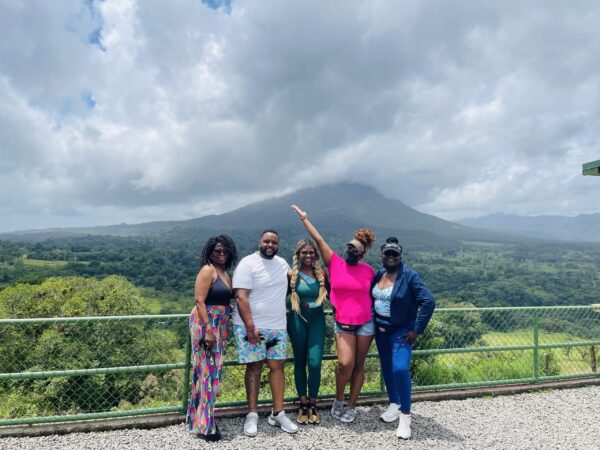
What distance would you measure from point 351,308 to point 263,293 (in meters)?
0.80

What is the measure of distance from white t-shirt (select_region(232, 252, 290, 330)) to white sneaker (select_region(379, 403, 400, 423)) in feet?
4.35

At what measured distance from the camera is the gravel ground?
321cm

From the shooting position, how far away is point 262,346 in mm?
3340

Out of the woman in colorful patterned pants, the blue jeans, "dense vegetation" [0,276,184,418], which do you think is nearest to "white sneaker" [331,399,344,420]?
the blue jeans

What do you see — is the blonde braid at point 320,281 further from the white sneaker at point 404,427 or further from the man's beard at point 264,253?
the white sneaker at point 404,427

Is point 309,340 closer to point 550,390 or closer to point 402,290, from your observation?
point 402,290

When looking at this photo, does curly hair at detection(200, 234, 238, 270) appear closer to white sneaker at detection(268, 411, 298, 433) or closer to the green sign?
white sneaker at detection(268, 411, 298, 433)

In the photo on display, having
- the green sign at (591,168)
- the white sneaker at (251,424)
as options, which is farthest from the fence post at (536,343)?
the white sneaker at (251,424)

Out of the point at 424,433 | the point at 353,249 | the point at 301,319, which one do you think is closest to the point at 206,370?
the point at 301,319

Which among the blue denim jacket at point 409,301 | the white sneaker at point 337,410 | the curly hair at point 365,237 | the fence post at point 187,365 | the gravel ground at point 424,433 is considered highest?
the curly hair at point 365,237

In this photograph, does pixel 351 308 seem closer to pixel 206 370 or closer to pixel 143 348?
pixel 206 370

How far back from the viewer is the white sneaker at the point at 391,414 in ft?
12.0

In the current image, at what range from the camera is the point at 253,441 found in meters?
3.26

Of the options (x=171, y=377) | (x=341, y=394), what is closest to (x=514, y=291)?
(x=171, y=377)
